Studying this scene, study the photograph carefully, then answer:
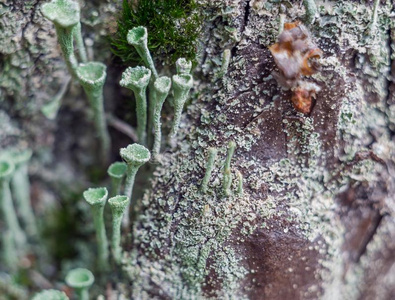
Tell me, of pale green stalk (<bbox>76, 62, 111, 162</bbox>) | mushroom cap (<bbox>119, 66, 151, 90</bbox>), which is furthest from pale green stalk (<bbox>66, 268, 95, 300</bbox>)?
mushroom cap (<bbox>119, 66, 151, 90</bbox>)

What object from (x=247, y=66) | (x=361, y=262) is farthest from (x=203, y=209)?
(x=361, y=262)

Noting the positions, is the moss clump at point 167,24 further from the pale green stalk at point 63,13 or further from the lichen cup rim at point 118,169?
the lichen cup rim at point 118,169

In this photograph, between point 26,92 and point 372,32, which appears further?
point 26,92

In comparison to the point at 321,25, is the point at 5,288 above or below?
below

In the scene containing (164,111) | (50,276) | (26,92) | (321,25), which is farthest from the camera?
(50,276)

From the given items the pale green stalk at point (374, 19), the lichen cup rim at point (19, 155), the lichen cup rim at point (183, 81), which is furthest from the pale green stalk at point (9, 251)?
the pale green stalk at point (374, 19)

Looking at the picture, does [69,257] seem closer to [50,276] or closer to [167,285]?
[50,276]

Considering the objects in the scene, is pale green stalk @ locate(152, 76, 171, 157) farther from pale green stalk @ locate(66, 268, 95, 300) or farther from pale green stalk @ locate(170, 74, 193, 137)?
pale green stalk @ locate(66, 268, 95, 300)
